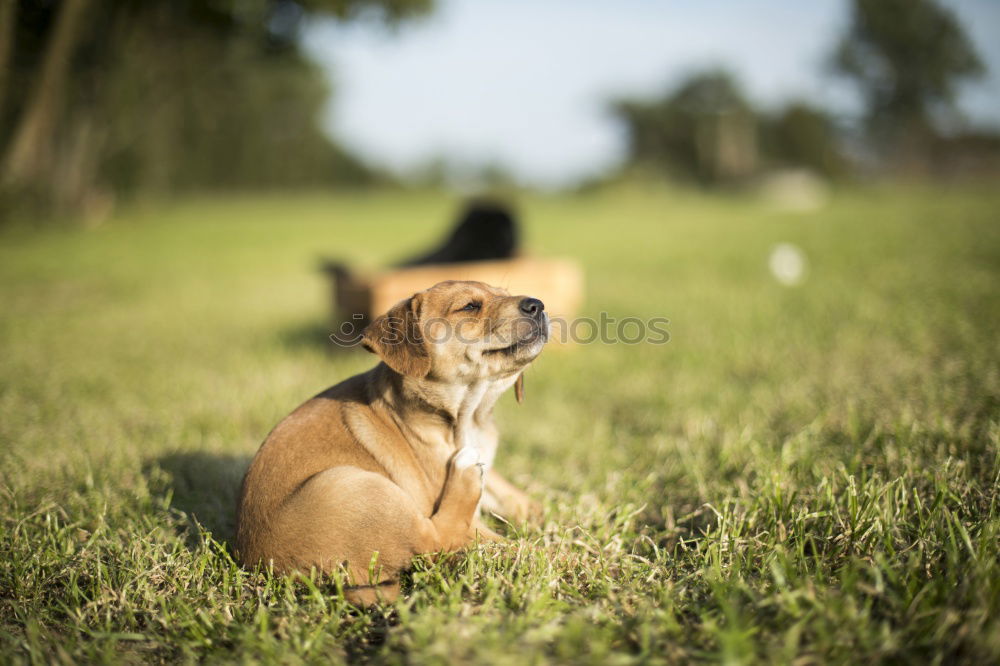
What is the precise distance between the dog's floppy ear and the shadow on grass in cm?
119

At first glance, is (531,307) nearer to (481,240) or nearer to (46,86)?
(481,240)

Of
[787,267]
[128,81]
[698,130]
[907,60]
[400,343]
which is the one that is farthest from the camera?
[698,130]

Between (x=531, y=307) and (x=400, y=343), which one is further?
(x=531, y=307)

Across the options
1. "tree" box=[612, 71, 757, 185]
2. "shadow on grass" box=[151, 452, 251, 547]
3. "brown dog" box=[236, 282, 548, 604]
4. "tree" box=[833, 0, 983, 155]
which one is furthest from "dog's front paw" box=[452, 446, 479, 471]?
"tree" box=[612, 71, 757, 185]

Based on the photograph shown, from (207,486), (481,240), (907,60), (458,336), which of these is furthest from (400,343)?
(907,60)

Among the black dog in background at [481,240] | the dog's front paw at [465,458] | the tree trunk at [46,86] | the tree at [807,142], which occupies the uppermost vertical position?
the tree at [807,142]

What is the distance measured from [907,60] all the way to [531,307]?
48.2 metres

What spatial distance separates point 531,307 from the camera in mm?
2570

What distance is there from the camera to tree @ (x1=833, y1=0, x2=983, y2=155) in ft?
126

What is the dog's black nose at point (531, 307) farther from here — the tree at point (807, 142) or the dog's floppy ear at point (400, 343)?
the tree at point (807, 142)

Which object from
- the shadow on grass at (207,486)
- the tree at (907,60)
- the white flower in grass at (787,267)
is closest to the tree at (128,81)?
the shadow on grass at (207,486)

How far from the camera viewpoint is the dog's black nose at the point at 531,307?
2.56 metres

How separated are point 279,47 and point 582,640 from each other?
16.6 metres

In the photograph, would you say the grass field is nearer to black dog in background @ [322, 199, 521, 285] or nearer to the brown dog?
the brown dog
